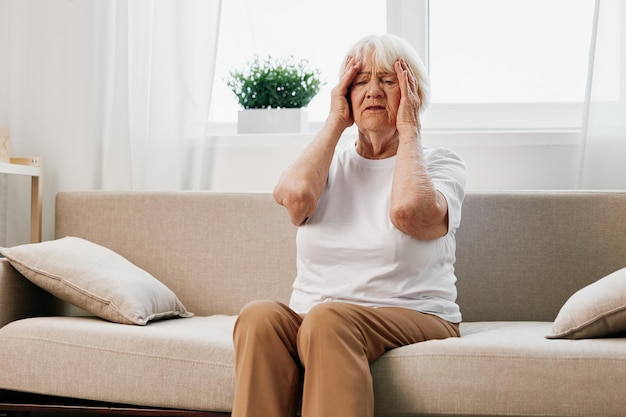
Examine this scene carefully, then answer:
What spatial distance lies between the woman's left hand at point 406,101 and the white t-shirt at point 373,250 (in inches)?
4.3

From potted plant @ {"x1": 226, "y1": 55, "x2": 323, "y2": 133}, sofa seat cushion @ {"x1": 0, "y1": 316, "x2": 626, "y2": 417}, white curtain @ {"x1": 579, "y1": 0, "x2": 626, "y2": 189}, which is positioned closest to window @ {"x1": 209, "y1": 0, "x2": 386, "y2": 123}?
potted plant @ {"x1": 226, "y1": 55, "x2": 323, "y2": 133}

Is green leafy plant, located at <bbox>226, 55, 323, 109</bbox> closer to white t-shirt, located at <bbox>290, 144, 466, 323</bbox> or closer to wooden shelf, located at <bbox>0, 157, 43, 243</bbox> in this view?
wooden shelf, located at <bbox>0, 157, 43, 243</bbox>

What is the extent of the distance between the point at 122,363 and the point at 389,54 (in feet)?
3.53

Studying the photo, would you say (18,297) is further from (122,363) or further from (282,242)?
(282,242)

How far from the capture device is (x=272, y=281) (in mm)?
2713

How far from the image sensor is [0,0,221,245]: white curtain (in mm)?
3178

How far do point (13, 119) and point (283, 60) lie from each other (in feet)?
3.55

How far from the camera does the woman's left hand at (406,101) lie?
2.29 m

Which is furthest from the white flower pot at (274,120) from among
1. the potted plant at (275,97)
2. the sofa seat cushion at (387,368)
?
the sofa seat cushion at (387,368)

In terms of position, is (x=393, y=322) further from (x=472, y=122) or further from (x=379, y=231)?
(x=472, y=122)

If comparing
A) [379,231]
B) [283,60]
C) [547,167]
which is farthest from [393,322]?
[283,60]

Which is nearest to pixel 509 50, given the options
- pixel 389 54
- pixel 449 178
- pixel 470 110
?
pixel 470 110

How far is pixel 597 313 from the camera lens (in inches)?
78.7

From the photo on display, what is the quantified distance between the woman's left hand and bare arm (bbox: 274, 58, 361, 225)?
122 mm
